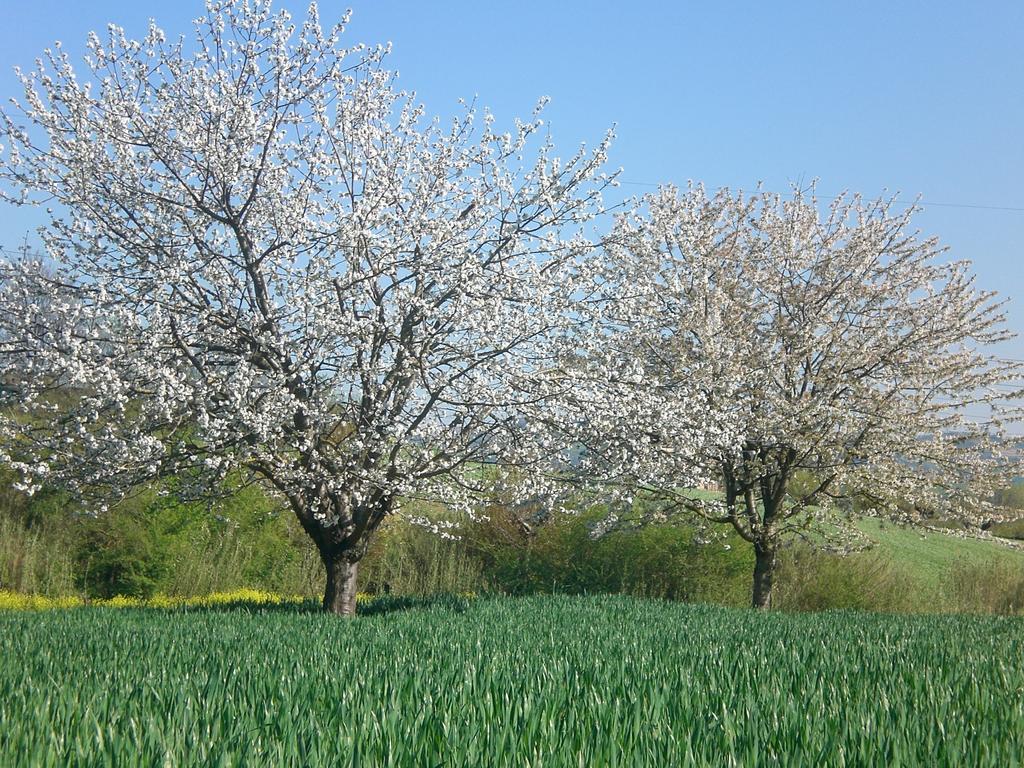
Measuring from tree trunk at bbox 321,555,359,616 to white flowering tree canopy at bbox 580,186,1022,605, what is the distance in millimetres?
4015

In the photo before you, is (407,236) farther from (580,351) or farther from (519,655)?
(519,655)

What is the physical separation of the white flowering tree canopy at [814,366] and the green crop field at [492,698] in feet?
18.7

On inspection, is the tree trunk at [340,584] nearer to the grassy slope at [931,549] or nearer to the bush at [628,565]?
the bush at [628,565]

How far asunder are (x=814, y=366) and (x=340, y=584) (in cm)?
815

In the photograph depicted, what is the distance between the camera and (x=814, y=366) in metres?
13.1

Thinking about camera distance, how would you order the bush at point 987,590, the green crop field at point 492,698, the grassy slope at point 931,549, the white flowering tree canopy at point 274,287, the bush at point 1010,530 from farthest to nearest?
1. the bush at point 1010,530
2. the grassy slope at point 931,549
3. the bush at point 987,590
4. the white flowering tree canopy at point 274,287
5. the green crop field at point 492,698

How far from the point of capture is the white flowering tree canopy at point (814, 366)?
39.8 feet

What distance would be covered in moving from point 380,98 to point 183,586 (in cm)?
869

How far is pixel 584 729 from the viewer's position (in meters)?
3.03

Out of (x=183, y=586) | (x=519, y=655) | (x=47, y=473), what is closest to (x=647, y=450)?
(x=519, y=655)

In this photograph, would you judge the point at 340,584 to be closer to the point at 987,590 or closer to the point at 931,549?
the point at 987,590

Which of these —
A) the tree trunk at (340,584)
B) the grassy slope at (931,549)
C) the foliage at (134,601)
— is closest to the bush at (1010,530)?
the grassy slope at (931,549)

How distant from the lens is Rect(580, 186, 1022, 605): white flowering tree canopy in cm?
1212

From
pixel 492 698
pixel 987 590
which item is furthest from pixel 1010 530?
pixel 492 698
